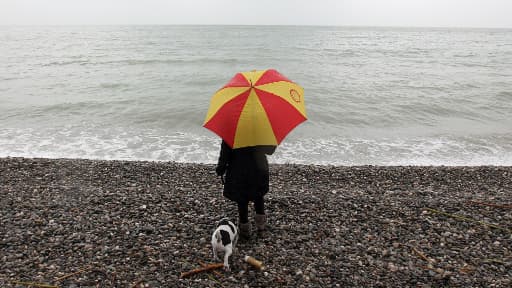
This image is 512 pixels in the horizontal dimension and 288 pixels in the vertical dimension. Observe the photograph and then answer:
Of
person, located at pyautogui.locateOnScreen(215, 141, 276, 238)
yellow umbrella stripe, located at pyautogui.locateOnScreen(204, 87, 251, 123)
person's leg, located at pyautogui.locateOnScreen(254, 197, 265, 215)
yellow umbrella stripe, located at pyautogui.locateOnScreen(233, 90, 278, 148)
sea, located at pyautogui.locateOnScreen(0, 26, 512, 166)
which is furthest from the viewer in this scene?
sea, located at pyautogui.locateOnScreen(0, 26, 512, 166)

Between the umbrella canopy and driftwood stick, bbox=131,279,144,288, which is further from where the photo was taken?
driftwood stick, bbox=131,279,144,288

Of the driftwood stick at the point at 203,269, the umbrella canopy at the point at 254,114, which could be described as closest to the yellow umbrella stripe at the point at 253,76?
the umbrella canopy at the point at 254,114

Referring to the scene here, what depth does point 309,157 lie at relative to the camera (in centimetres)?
1028

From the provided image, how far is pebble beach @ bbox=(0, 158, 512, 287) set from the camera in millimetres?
3982

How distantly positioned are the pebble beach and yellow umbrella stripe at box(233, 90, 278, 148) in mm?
1722

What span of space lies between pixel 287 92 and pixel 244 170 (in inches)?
43.2

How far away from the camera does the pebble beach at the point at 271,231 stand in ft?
13.1

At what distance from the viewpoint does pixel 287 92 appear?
373cm

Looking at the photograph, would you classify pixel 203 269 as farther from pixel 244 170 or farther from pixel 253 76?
pixel 253 76

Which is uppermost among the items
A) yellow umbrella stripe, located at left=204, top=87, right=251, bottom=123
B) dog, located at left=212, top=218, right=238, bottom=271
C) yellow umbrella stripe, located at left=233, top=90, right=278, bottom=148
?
yellow umbrella stripe, located at left=204, top=87, right=251, bottom=123

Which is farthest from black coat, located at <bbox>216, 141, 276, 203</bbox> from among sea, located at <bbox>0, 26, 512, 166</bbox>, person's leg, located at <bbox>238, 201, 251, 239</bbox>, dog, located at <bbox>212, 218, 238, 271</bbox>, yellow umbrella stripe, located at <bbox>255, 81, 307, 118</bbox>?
sea, located at <bbox>0, 26, 512, 166</bbox>

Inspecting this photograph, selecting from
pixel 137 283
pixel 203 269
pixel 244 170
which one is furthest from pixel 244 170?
pixel 137 283

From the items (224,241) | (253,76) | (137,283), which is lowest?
(137,283)

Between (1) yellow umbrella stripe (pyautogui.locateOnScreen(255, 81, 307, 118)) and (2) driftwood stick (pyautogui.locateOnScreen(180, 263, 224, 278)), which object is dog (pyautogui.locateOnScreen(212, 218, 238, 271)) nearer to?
(2) driftwood stick (pyautogui.locateOnScreen(180, 263, 224, 278))
